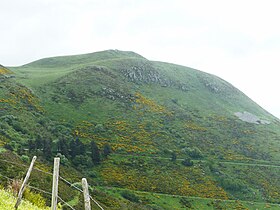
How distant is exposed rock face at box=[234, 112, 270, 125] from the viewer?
156 meters

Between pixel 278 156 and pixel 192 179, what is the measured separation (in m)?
48.9

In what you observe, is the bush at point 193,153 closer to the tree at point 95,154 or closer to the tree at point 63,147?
the tree at point 95,154

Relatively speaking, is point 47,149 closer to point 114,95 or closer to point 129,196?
point 129,196

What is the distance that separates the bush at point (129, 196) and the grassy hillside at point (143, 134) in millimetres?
342

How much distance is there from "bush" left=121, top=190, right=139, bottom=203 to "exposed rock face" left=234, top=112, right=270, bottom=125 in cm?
9642

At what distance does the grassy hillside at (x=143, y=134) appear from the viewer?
84125mm

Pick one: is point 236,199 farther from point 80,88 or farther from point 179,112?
point 80,88

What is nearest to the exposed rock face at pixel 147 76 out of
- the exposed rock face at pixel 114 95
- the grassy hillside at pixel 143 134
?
the grassy hillside at pixel 143 134

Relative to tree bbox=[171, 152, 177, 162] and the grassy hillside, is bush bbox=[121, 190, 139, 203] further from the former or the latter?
tree bbox=[171, 152, 177, 162]

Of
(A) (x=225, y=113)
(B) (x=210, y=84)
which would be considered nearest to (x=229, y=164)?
(A) (x=225, y=113)

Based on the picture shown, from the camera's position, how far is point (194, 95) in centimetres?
16962

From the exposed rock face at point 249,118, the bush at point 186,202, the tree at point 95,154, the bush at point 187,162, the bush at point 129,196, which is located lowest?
the bush at point 186,202

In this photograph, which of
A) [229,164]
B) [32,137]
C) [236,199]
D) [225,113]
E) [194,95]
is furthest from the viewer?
[194,95]

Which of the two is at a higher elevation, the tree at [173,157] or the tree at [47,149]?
the tree at [47,149]
